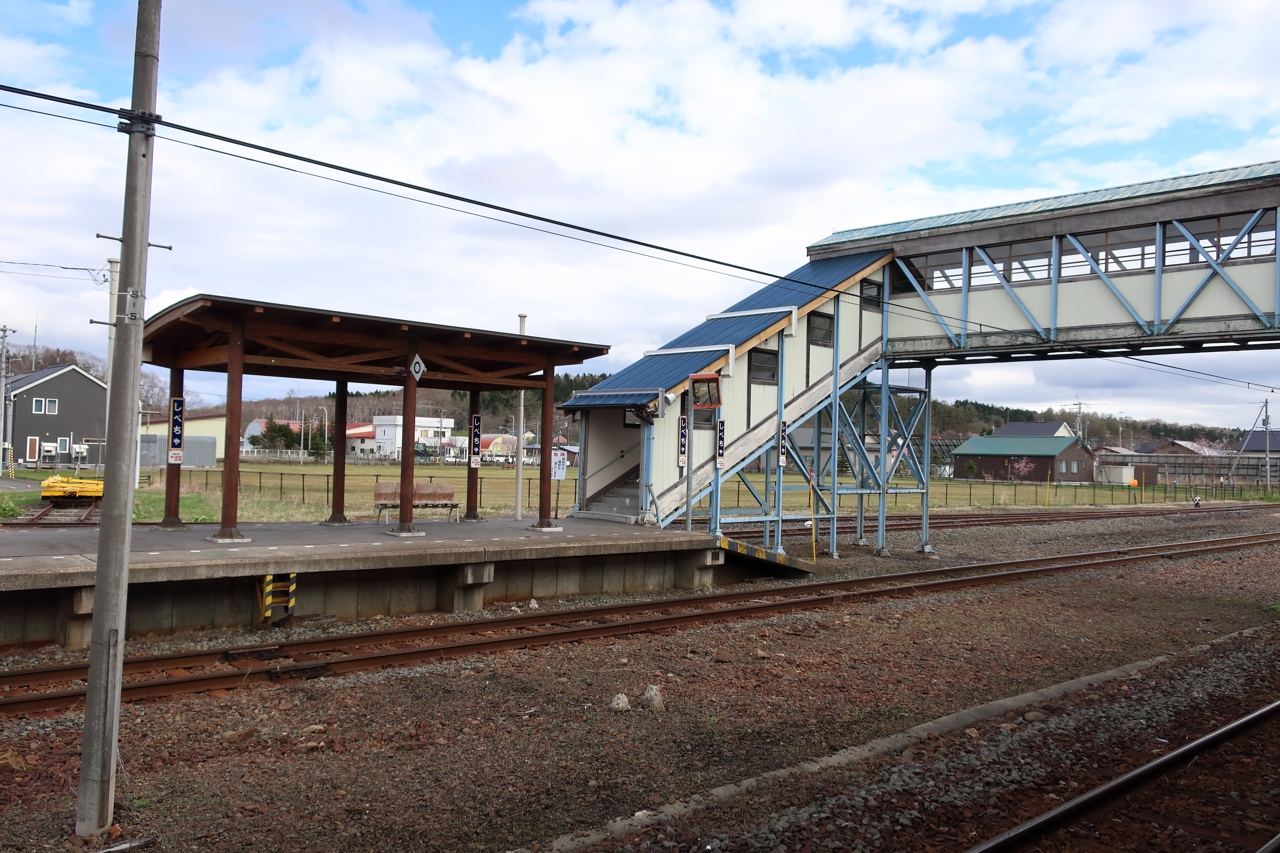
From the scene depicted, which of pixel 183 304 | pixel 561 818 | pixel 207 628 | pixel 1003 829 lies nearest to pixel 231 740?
pixel 561 818

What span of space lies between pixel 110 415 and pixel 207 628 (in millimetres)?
6245

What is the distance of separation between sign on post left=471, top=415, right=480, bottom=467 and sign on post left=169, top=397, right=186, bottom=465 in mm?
5011

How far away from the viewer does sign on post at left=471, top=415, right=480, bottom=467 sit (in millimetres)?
16875

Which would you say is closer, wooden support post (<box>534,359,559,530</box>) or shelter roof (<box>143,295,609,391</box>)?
shelter roof (<box>143,295,609,391</box>)

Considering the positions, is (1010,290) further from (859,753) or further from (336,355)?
(859,753)

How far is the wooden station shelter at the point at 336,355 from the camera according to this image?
1209 centimetres

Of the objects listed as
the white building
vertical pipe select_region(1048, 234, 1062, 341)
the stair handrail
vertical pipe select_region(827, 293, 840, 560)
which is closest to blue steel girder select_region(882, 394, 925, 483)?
vertical pipe select_region(827, 293, 840, 560)

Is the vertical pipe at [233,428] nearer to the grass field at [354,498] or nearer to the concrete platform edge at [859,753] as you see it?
the concrete platform edge at [859,753]

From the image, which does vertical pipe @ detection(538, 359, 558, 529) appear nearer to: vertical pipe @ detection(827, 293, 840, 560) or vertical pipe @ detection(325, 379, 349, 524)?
vertical pipe @ detection(325, 379, 349, 524)

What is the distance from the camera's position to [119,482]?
5.23 meters

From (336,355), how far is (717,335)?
27.6ft

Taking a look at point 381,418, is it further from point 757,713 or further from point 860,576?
point 757,713

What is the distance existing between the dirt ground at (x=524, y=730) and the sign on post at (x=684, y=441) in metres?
4.92

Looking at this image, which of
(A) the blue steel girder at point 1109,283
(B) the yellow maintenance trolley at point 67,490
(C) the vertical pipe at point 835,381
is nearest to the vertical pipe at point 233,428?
(C) the vertical pipe at point 835,381
